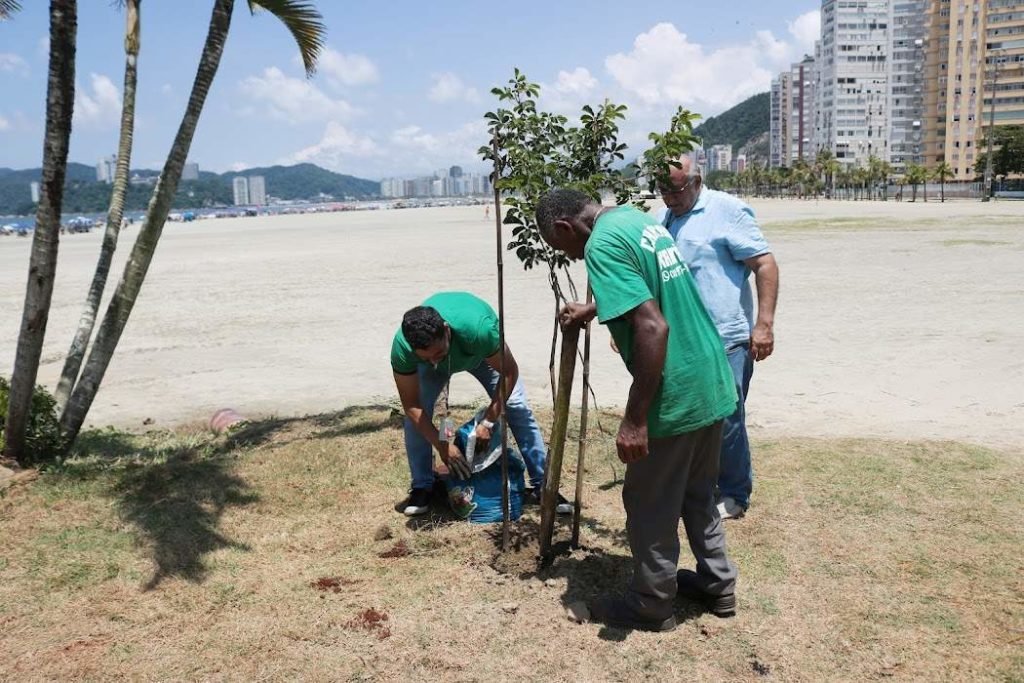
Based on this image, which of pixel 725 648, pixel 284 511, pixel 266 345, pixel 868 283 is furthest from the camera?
pixel 868 283

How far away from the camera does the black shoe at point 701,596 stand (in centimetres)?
390

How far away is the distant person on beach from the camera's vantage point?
4492 mm

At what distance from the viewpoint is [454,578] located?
14.5 feet

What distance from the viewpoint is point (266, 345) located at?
1273 cm

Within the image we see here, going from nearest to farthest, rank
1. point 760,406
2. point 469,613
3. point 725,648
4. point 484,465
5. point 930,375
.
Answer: point 725,648 → point 469,613 → point 484,465 → point 760,406 → point 930,375

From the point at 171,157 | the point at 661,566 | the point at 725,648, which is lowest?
the point at 725,648

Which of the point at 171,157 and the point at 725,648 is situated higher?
the point at 171,157

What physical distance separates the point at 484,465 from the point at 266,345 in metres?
8.47

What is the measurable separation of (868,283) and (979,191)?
3571 inches

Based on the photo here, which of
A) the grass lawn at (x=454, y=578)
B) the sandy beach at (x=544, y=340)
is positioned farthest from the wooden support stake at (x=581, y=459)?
the sandy beach at (x=544, y=340)

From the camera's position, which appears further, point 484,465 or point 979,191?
point 979,191

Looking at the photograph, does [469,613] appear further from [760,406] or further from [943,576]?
[760,406]

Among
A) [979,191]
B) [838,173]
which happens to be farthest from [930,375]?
[838,173]

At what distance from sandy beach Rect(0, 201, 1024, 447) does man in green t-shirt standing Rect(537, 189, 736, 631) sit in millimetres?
3622
